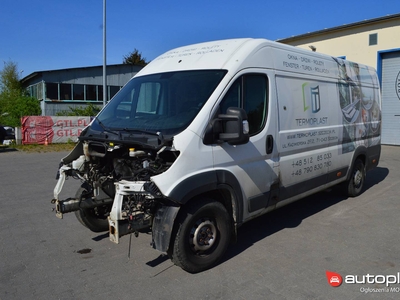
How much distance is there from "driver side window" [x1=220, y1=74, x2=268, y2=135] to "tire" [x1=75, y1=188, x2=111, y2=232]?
7.52 feet

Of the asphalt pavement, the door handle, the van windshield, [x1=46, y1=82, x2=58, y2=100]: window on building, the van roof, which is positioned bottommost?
the asphalt pavement

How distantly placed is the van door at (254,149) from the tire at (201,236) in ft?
1.37

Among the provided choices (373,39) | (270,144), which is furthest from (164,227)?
(373,39)

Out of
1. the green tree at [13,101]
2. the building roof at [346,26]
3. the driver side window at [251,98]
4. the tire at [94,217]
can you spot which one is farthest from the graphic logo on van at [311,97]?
the green tree at [13,101]

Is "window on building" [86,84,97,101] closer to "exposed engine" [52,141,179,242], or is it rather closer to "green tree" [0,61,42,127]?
"green tree" [0,61,42,127]

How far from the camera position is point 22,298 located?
12.2ft

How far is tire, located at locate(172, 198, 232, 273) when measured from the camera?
402 cm

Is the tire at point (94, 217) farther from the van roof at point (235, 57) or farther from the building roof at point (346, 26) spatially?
the building roof at point (346, 26)

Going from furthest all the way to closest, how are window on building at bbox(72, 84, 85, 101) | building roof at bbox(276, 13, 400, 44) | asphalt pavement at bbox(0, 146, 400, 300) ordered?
window on building at bbox(72, 84, 85, 101) → building roof at bbox(276, 13, 400, 44) → asphalt pavement at bbox(0, 146, 400, 300)

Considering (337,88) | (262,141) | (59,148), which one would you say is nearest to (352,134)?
(337,88)

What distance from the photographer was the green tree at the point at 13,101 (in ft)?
81.4

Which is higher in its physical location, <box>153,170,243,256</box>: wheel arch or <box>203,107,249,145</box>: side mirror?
<box>203,107,249,145</box>: side mirror

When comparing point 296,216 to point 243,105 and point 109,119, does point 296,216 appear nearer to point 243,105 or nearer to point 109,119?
point 243,105

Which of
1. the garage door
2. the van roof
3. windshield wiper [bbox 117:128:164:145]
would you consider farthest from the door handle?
the garage door
